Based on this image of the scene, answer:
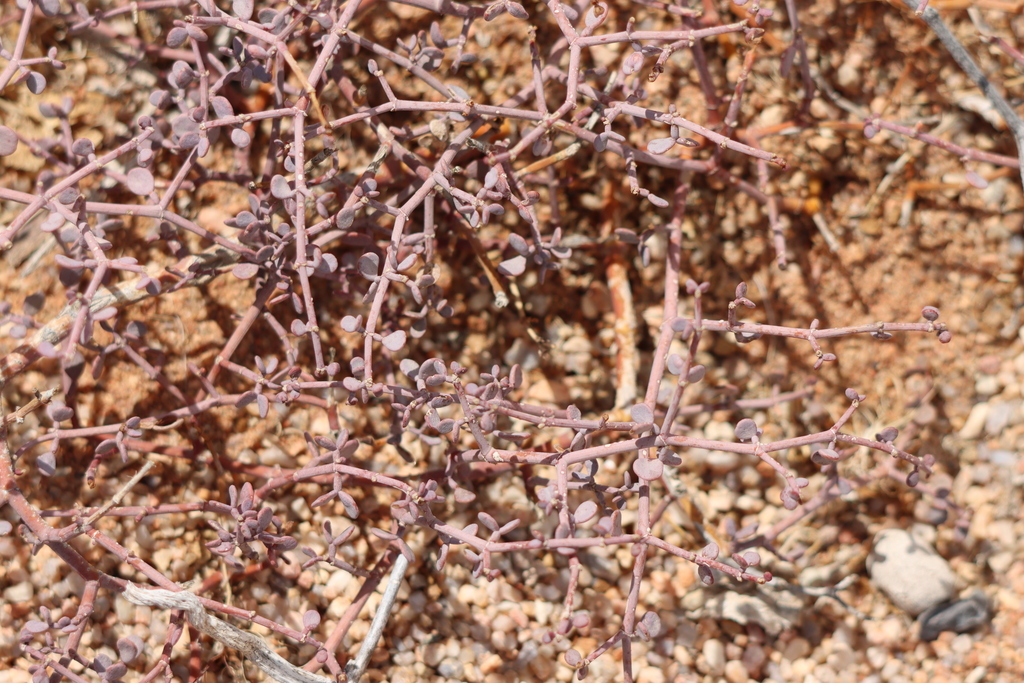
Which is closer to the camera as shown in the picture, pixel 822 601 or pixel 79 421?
pixel 79 421

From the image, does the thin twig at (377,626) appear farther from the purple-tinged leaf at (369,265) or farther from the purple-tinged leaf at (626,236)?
the purple-tinged leaf at (626,236)

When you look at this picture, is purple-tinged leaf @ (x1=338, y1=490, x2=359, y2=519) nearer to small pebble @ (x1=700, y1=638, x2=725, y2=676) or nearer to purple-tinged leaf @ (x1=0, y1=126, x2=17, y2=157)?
purple-tinged leaf @ (x1=0, y1=126, x2=17, y2=157)

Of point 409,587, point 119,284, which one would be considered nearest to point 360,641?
point 409,587

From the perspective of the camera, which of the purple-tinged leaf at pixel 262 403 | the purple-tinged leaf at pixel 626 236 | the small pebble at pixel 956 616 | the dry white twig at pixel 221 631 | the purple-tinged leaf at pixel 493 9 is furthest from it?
the small pebble at pixel 956 616

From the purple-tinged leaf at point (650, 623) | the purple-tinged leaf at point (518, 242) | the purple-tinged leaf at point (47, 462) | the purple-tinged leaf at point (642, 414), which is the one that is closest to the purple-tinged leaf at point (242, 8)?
the purple-tinged leaf at point (518, 242)

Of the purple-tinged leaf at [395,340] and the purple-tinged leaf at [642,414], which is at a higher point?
the purple-tinged leaf at [395,340]

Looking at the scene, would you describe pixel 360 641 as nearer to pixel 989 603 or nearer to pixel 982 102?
pixel 989 603

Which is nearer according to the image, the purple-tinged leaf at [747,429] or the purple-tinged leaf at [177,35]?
the purple-tinged leaf at [747,429]

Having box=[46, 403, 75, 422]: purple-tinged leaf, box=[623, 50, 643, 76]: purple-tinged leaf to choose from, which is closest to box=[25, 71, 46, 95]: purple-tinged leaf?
box=[46, 403, 75, 422]: purple-tinged leaf

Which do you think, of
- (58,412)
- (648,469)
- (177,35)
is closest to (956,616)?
(648,469)
